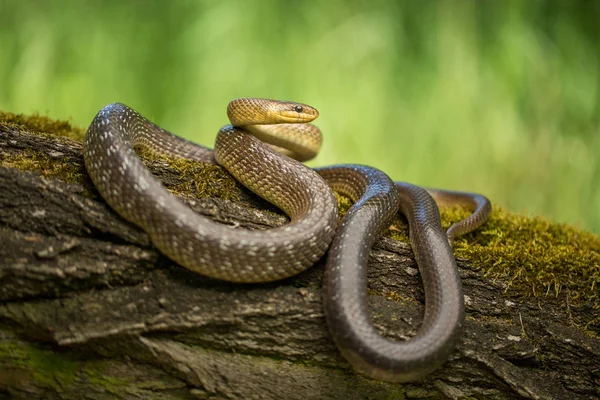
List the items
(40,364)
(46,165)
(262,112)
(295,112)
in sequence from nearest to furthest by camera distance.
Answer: (40,364) → (46,165) → (262,112) → (295,112)

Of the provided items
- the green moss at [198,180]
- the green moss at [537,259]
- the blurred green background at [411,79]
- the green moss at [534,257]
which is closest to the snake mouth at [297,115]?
the green moss at [198,180]

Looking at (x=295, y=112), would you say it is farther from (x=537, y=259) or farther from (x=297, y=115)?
(x=537, y=259)

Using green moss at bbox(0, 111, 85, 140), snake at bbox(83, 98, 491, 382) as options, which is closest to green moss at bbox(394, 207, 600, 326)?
snake at bbox(83, 98, 491, 382)

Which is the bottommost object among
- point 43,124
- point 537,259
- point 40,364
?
point 40,364

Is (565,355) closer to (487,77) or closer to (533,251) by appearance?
(533,251)

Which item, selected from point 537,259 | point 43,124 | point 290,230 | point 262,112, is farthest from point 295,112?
point 537,259

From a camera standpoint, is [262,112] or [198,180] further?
[262,112]

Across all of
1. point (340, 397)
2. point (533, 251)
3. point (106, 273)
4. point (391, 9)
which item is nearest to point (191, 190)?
point (106, 273)
